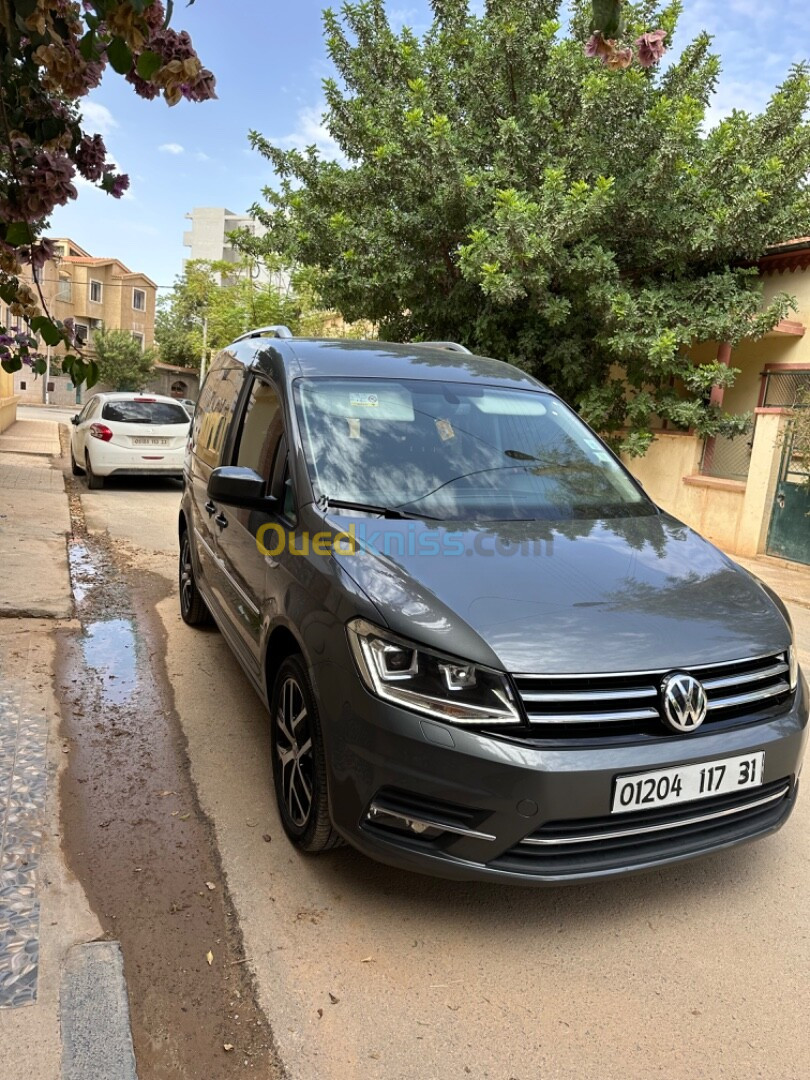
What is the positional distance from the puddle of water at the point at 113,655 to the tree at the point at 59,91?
2.13 m

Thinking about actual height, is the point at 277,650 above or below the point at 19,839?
→ above

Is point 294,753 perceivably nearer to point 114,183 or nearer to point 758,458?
point 114,183

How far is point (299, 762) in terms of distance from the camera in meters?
2.74

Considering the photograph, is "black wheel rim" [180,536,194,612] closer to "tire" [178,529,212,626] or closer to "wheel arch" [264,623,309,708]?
"tire" [178,529,212,626]

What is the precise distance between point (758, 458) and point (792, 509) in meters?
0.85

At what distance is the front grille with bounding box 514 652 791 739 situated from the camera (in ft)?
7.11

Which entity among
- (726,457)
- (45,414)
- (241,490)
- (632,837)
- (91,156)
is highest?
(91,156)

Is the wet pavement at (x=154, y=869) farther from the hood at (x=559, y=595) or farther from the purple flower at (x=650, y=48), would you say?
the purple flower at (x=650, y=48)

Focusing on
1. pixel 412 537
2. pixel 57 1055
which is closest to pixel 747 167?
pixel 412 537

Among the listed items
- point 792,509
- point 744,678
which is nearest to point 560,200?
point 792,509

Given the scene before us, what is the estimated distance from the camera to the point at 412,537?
2.72m

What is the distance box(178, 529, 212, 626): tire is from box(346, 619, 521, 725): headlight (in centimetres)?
309

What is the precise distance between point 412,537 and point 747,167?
10114 millimetres

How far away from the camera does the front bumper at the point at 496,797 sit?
83.4 inches
